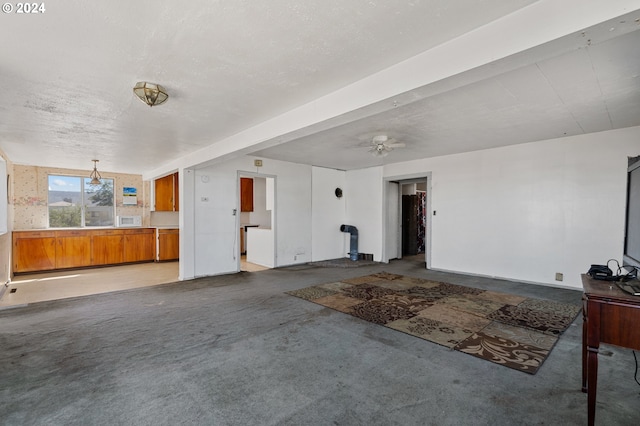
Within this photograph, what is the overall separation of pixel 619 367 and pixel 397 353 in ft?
6.00

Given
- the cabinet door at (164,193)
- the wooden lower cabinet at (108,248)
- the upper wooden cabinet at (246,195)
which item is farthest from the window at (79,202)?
the upper wooden cabinet at (246,195)

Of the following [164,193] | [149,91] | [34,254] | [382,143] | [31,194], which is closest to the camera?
[149,91]

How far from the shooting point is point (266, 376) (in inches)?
90.0

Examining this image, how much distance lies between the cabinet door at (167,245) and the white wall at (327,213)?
378cm

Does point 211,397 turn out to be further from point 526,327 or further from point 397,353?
point 526,327

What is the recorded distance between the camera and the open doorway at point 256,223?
6.91 m

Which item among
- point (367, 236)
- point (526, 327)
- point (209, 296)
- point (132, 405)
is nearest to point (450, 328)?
point (526, 327)

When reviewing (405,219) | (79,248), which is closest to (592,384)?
(405,219)

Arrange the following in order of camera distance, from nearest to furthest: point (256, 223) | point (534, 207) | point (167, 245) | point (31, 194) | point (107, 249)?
point (534, 207) → point (31, 194) → point (107, 249) → point (167, 245) → point (256, 223)

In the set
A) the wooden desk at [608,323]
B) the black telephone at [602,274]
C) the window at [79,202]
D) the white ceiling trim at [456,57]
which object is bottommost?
the wooden desk at [608,323]

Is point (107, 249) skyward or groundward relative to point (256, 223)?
groundward

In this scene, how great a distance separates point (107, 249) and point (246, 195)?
3763 millimetres

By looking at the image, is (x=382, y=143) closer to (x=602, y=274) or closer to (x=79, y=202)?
A: (x=602, y=274)

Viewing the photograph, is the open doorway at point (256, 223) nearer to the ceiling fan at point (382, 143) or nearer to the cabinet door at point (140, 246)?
the cabinet door at point (140, 246)
